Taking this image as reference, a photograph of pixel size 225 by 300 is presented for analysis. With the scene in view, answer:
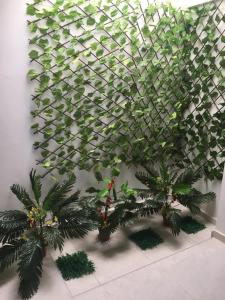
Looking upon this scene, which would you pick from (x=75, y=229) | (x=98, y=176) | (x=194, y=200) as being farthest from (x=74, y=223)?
(x=194, y=200)

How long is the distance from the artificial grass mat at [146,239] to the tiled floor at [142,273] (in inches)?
2.1

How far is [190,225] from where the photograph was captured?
271 centimetres

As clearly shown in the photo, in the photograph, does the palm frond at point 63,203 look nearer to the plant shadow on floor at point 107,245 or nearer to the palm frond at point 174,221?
the plant shadow on floor at point 107,245

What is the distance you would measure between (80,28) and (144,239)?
191 centimetres

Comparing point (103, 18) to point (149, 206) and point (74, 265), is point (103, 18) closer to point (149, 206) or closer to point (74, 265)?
point (149, 206)

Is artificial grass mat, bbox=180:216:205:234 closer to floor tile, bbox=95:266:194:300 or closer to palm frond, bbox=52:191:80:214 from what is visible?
floor tile, bbox=95:266:194:300

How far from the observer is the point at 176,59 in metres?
2.72

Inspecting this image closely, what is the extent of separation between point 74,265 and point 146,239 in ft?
2.29

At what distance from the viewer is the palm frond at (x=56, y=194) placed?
229 centimetres

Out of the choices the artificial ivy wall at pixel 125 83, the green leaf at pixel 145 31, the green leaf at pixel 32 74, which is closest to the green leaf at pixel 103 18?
the artificial ivy wall at pixel 125 83

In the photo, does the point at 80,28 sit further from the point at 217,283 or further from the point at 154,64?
the point at 217,283

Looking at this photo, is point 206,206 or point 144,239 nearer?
point 144,239

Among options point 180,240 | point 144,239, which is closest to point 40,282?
point 144,239

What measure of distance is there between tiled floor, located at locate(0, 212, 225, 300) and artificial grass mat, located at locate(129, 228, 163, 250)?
0.18 feet
